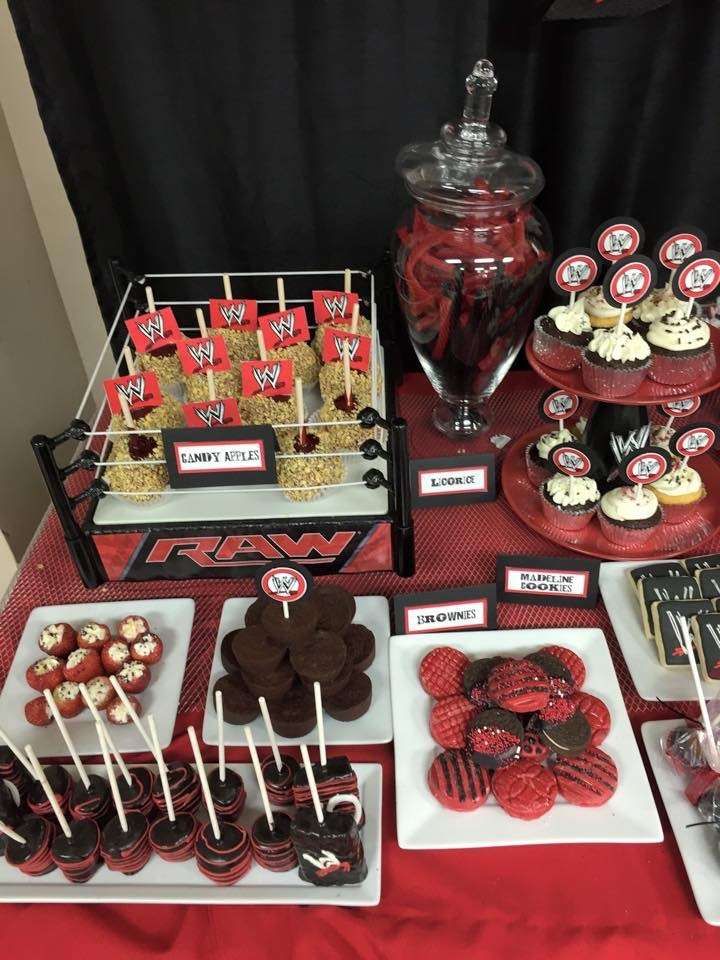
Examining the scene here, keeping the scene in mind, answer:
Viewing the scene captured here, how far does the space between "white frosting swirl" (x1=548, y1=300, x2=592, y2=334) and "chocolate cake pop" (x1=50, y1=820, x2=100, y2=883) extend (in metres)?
1.11

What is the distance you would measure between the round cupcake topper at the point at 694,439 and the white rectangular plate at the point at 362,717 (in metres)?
0.60

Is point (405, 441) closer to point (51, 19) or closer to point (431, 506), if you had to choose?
point (431, 506)

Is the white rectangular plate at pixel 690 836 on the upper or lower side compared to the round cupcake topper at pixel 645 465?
lower

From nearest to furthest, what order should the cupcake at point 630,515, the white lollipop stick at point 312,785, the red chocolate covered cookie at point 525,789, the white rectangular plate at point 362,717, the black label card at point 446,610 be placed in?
the white lollipop stick at point 312,785 < the red chocolate covered cookie at point 525,789 < the white rectangular plate at point 362,717 < the black label card at point 446,610 < the cupcake at point 630,515

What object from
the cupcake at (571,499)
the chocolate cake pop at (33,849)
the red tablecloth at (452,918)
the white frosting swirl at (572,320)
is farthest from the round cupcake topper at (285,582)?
the white frosting swirl at (572,320)

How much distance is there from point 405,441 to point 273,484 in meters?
0.29

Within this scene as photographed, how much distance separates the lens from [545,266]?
1.44 meters

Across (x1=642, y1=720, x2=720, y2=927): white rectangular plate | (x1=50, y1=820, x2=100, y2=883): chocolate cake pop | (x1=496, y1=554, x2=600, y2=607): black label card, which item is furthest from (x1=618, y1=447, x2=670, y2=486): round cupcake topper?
(x1=50, y1=820, x2=100, y2=883): chocolate cake pop

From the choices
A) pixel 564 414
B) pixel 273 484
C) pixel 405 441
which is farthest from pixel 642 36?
pixel 273 484

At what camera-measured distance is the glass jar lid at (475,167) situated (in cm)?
132

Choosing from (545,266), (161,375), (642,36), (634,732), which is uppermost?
(642,36)

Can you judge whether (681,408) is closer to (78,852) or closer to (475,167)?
(475,167)

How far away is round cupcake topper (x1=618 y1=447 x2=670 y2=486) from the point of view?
1297mm

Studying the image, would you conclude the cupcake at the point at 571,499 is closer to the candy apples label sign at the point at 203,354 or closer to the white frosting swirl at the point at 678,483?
the white frosting swirl at the point at 678,483
